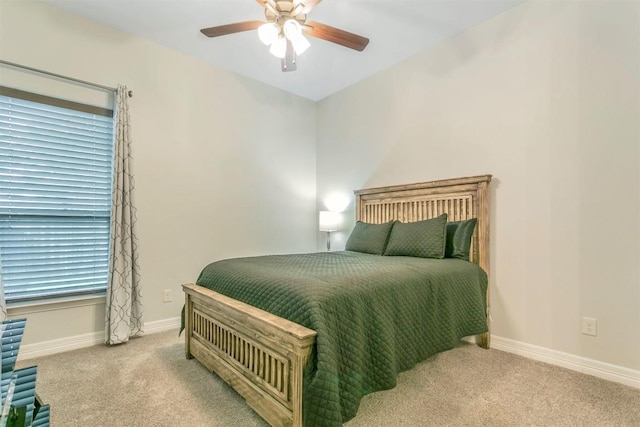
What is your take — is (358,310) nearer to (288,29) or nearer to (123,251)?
(288,29)

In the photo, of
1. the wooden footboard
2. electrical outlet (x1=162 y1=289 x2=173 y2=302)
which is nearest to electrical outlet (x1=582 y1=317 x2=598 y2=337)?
the wooden footboard

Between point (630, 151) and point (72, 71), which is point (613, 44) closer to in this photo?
point (630, 151)

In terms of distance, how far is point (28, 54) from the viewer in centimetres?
250

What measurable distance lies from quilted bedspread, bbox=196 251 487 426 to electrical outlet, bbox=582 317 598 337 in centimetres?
62

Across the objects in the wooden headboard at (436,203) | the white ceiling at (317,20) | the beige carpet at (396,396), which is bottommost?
the beige carpet at (396,396)

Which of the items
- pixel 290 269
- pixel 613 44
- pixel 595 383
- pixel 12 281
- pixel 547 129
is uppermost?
pixel 613 44

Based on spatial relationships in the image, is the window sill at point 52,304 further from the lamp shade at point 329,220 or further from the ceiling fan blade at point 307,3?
the ceiling fan blade at point 307,3

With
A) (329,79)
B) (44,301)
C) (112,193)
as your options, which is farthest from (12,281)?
(329,79)

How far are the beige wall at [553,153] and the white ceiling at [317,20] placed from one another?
11.0 inches

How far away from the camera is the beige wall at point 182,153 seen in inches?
102

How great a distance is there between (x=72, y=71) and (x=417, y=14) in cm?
296

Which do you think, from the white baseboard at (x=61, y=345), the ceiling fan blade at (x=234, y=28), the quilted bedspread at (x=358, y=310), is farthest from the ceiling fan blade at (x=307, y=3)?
the white baseboard at (x=61, y=345)

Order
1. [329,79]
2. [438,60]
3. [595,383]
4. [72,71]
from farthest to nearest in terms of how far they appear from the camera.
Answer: [329,79], [438,60], [72,71], [595,383]

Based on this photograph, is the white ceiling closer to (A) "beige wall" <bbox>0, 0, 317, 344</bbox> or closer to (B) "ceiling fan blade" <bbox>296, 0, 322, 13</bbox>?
(A) "beige wall" <bbox>0, 0, 317, 344</bbox>
